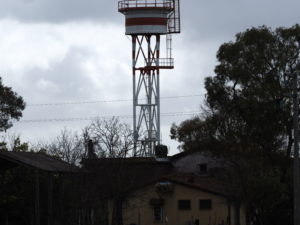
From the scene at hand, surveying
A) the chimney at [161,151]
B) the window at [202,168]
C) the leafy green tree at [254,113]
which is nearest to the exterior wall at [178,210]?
the window at [202,168]

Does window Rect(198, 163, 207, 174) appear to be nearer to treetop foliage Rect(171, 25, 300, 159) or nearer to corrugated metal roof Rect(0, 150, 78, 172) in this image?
treetop foliage Rect(171, 25, 300, 159)

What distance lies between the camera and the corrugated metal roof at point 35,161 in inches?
1417

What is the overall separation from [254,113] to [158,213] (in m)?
19.5

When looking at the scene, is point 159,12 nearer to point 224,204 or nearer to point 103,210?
point 224,204

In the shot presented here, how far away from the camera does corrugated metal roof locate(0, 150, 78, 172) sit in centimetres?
3600

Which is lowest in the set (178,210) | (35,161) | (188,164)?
(178,210)

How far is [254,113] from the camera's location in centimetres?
5675

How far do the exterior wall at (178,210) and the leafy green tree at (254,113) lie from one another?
13.0m

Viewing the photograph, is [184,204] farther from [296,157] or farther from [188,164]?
[296,157]

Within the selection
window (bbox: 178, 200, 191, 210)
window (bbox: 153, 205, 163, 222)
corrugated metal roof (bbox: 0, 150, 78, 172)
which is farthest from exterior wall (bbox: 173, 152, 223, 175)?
corrugated metal roof (bbox: 0, 150, 78, 172)

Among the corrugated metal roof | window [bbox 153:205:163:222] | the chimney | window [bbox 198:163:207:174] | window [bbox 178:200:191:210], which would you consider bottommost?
window [bbox 153:205:163:222]

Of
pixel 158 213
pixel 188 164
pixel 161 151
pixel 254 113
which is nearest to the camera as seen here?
pixel 254 113

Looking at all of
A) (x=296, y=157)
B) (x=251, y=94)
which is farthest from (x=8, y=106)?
(x=296, y=157)

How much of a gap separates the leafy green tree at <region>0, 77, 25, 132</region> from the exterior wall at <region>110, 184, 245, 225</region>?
45.4 ft
